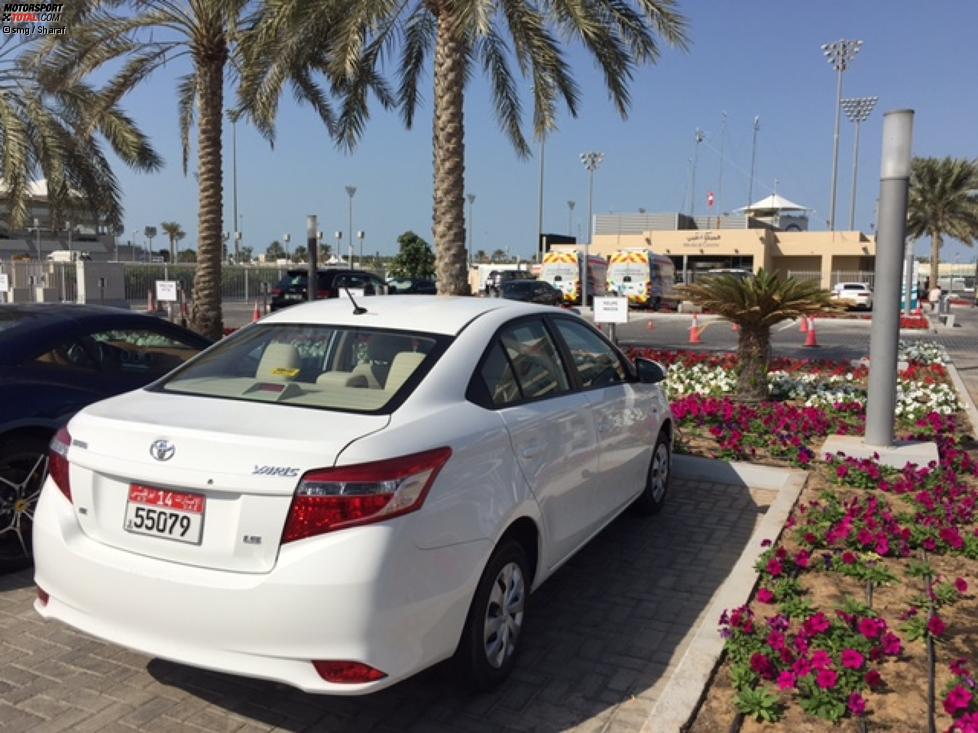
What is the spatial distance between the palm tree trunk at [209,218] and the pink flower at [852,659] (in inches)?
545

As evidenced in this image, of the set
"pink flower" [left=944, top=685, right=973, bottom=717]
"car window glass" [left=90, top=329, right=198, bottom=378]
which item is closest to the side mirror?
"pink flower" [left=944, top=685, right=973, bottom=717]

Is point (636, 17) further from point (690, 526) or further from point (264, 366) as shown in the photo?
point (264, 366)

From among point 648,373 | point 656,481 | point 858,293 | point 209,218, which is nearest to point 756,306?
point 656,481

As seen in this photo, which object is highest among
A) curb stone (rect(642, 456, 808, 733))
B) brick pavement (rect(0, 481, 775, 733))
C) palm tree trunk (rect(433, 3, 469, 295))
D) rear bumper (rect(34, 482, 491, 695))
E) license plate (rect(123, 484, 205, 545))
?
palm tree trunk (rect(433, 3, 469, 295))

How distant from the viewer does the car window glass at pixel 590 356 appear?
4605 millimetres

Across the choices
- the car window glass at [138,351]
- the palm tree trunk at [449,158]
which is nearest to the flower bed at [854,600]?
the car window glass at [138,351]

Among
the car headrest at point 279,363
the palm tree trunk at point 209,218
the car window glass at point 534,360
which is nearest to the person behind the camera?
the car headrest at point 279,363

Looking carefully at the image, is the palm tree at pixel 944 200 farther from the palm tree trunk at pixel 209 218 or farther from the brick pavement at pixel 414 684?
the brick pavement at pixel 414 684

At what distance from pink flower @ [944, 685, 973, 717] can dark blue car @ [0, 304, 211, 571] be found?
449 centimetres

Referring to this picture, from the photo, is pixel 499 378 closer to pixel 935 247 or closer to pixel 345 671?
pixel 345 671

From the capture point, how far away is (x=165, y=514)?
2928mm

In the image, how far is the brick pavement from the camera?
324cm

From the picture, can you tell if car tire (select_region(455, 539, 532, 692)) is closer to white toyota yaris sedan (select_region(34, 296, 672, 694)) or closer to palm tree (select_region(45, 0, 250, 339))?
white toyota yaris sedan (select_region(34, 296, 672, 694))

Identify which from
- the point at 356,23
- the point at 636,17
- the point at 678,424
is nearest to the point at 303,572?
the point at 678,424
